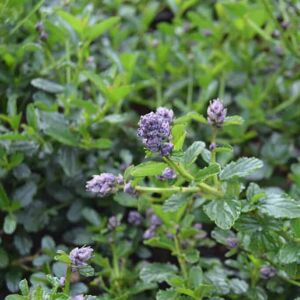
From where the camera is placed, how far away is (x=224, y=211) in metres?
1.02

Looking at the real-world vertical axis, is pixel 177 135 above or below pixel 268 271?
above

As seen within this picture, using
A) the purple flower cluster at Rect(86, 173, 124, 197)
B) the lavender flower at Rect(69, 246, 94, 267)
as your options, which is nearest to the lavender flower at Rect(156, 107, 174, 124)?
the purple flower cluster at Rect(86, 173, 124, 197)

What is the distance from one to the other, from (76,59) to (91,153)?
287 millimetres

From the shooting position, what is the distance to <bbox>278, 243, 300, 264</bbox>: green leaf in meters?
1.03

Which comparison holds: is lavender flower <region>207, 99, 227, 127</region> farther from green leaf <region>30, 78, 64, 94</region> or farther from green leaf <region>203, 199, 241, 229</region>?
green leaf <region>30, 78, 64, 94</region>

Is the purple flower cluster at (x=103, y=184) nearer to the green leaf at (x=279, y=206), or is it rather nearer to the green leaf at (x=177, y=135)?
the green leaf at (x=177, y=135)

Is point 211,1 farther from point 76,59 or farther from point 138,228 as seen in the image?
point 138,228

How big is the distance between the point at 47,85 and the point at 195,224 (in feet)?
1.44

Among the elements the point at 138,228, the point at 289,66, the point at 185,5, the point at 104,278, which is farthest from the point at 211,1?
the point at 104,278

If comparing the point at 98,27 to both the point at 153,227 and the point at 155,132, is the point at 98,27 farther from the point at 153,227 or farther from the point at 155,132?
the point at 155,132

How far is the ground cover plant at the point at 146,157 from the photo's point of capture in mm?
1051

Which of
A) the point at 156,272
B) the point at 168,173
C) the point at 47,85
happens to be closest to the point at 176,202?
the point at 168,173

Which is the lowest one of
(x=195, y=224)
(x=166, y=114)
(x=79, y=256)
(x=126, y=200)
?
(x=195, y=224)

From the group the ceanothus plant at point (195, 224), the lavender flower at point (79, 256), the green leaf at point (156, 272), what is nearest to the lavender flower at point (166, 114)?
the ceanothus plant at point (195, 224)
